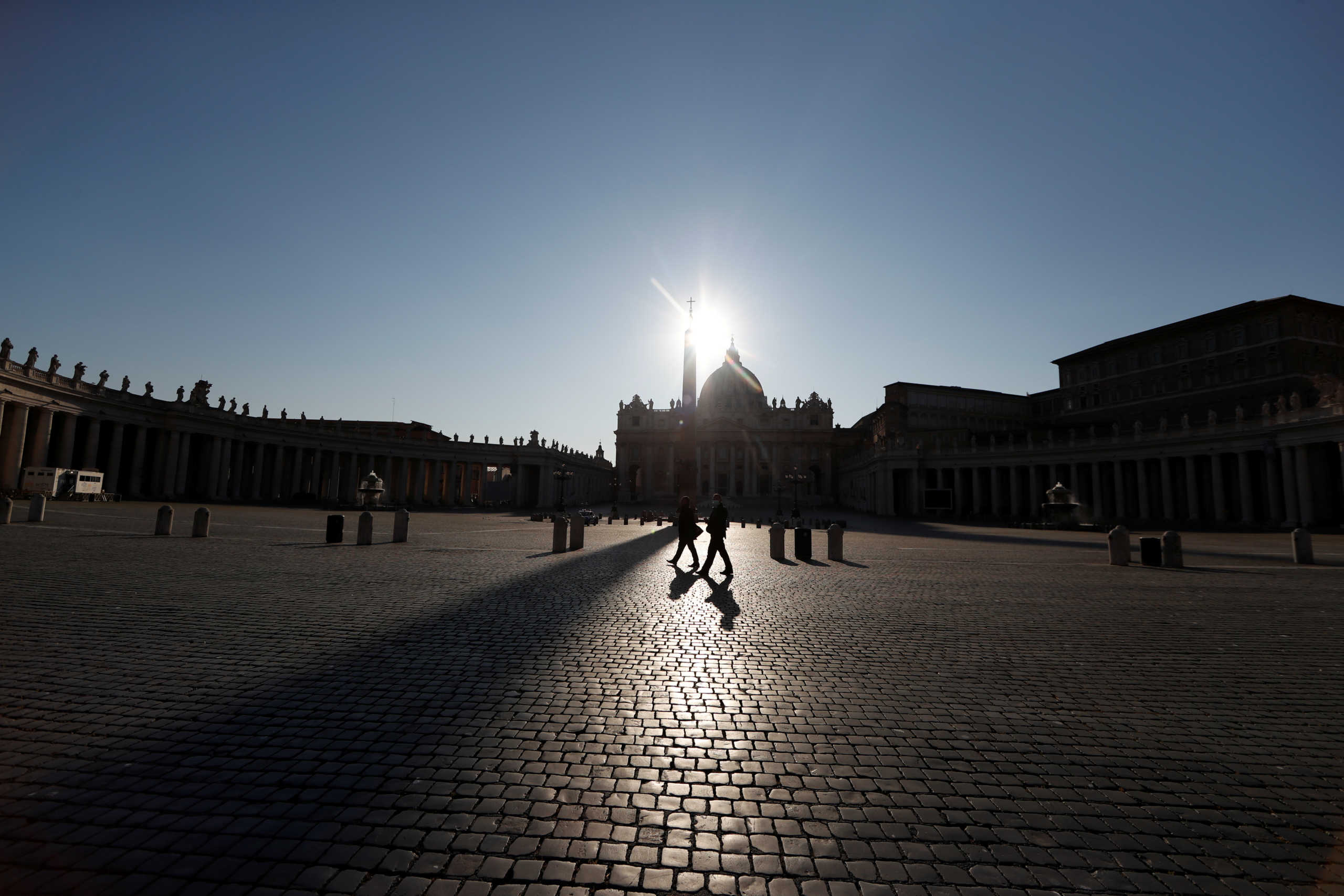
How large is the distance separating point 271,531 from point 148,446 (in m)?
41.7

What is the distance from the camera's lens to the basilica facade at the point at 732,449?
104062 mm

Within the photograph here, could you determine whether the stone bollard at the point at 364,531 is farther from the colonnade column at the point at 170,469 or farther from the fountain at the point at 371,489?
the colonnade column at the point at 170,469

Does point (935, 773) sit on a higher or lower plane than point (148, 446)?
lower

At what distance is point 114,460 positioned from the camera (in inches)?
1865

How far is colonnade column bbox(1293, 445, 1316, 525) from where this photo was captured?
36750 mm

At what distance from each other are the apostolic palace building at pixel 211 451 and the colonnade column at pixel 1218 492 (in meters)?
44.7

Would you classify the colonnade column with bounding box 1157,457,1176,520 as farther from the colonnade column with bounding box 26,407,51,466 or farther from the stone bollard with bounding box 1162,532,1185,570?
the colonnade column with bounding box 26,407,51,466

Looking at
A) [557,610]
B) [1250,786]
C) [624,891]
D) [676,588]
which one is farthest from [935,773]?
[676,588]

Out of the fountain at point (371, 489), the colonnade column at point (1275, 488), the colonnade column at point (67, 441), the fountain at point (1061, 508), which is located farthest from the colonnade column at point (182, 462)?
the colonnade column at point (1275, 488)

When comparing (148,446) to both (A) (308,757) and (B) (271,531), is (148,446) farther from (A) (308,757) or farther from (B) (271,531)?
(A) (308,757)

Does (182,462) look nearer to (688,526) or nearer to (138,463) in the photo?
(138,463)

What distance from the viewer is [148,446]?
53438 millimetres

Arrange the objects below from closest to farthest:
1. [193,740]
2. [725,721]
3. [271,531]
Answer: [193,740], [725,721], [271,531]

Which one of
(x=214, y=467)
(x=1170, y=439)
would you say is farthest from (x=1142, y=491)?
(x=214, y=467)
